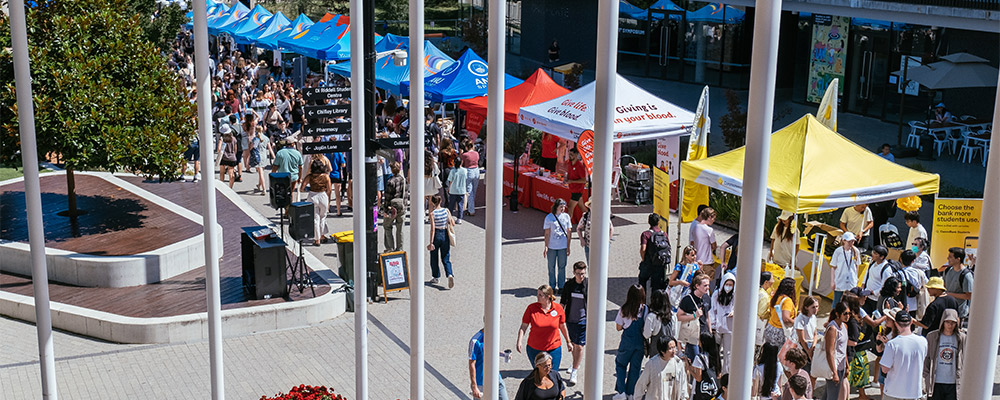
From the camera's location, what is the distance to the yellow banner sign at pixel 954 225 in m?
13.2

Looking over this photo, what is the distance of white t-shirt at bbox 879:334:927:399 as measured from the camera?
32.6 ft

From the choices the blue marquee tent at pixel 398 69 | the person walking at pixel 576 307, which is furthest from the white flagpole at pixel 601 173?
the blue marquee tent at pixel 398 69

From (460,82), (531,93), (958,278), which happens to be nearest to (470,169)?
(531,93)

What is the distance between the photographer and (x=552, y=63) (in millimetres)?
43000

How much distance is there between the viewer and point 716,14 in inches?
1417

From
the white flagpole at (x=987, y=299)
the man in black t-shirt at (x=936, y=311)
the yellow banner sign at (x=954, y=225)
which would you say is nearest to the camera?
the white flagpole at (x=987, y=299)

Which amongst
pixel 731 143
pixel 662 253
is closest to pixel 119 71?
pixel 662 253

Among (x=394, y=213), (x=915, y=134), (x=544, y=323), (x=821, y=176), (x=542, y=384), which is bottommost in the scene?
(x=542, y=384)

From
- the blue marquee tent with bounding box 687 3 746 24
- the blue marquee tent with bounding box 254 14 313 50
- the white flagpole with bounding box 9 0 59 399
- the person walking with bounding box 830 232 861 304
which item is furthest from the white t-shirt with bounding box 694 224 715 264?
the blue marquee tent with bounding box 687 3 746 24

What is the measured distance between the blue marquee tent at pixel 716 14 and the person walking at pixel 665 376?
2739 centimetres

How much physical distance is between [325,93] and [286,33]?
20406 millimetres

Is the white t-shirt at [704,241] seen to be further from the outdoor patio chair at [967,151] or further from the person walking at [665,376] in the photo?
the outdoor patio chair at [967,151]

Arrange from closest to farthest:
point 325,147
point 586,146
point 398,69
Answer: point 325,147, point 586,146, point 398,69

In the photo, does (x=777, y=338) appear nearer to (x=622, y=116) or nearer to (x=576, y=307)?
(x=576, y=307)
